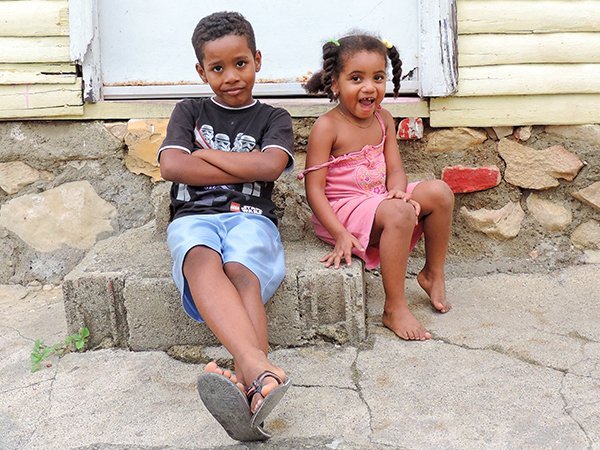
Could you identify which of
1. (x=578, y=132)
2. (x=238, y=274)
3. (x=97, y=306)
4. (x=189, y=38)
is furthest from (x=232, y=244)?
(x=578, y=132)

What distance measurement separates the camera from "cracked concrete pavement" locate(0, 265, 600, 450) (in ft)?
7.85

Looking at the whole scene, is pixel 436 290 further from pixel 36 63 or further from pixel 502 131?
pixel 36 63

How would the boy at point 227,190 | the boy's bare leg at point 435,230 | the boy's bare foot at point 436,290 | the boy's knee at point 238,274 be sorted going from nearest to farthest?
1. the boy at point 227,190
2. the boy's knee at point 238,274
3. the boy's bare leg at point 435,230
4. the boy's bare foot at point 436,290

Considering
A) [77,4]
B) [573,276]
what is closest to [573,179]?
[573,276]

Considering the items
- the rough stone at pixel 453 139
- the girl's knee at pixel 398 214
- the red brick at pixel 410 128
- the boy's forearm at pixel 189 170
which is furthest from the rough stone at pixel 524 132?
the boy's forearm at pixel 189 170

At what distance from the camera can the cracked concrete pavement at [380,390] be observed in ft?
7.85

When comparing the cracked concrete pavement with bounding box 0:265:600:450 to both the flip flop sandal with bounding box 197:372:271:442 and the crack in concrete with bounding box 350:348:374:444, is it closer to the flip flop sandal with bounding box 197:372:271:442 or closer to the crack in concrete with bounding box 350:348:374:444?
the crack in concrete with bounding box 350:348:374:444

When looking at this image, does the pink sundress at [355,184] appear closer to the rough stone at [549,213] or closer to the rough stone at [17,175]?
the rough stone at [549,213]

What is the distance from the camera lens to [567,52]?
3625 mm

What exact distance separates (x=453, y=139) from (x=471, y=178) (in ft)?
0.71

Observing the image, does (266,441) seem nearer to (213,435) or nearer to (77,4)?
(213,435)

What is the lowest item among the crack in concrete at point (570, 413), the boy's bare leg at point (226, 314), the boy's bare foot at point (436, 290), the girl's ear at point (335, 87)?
the crack in concrete at point (570, 413)

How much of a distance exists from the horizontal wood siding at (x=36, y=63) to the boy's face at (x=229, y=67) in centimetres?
97

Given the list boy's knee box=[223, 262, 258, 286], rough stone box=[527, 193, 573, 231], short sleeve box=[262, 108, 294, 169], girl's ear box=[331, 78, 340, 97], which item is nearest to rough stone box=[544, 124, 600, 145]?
rough stone box=[527, 193, 573, 231]
